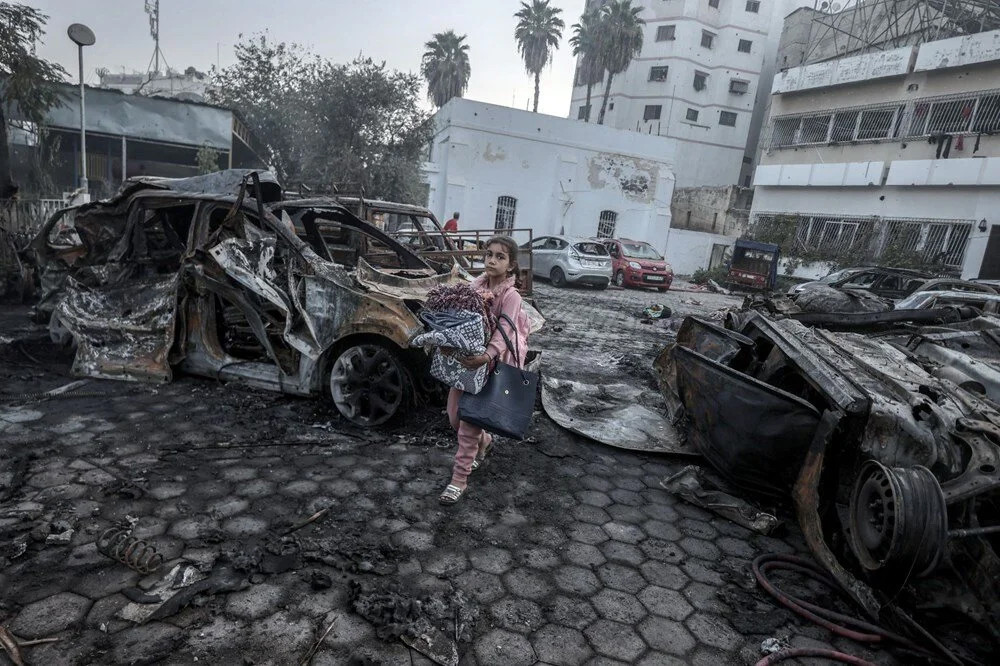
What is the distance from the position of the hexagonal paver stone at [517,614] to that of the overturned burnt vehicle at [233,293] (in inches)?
77.6

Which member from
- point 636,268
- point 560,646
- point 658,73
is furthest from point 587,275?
point 658,73

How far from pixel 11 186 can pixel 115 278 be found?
6.82 meters

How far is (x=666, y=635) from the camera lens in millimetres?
2529

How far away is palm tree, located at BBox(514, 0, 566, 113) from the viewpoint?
3947 centimetres

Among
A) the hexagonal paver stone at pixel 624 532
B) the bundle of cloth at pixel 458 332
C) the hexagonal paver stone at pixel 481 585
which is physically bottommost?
the hexagonal paver stone at pixel 481 585

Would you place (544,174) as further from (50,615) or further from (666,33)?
(50,615)

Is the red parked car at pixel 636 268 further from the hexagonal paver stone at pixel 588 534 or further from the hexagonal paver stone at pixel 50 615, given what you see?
the hexagonal paver stone at pixel 50 615

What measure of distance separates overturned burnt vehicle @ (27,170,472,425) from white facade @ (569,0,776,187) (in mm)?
35970

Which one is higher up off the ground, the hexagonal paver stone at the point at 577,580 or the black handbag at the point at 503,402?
the black handbag at the point at 503,402

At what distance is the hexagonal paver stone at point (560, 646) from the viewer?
2320 millimetres

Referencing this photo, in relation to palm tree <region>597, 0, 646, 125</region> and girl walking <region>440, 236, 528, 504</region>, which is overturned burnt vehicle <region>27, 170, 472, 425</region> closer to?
girl walking <region>440, 236, 528, 504</region>

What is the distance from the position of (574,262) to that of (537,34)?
99.8 feet

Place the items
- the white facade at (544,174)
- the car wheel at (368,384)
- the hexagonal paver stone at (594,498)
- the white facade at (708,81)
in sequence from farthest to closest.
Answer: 1. the white facade at (708,81)
2. the white facade at (544,174)
3. the car wheel at (368,384)
4. the hexagonal paver stone at (594,498)

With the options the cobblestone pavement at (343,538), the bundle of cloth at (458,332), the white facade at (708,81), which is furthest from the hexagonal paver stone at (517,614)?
the white facade at (708,81)
